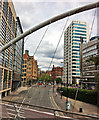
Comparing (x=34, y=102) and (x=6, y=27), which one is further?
(x=34, y=102)

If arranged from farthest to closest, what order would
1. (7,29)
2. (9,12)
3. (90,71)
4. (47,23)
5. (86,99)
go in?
(90,71) < (86,99) < (9,12) < (7,29) < (47,23)

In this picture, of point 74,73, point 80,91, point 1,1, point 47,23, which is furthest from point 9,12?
→ point 74,73

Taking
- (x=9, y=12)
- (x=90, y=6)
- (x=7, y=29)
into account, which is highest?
(x=9, y=12)

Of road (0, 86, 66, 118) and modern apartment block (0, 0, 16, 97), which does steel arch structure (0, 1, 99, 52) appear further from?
modern apartment block (0, 0, 16, 97)

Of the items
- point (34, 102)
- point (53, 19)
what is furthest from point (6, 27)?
point (34, 102)

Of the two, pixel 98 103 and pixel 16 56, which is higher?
pixel 16 56

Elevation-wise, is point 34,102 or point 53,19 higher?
point 53,19

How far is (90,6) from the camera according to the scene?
5934 mm

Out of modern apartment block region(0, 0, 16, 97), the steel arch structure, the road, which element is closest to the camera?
the road

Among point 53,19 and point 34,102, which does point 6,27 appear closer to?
point 53,19

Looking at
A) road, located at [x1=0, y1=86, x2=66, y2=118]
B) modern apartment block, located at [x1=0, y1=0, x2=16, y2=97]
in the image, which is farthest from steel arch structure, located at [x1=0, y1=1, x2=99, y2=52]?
modern apartment block, located at [x1=0, y1=0, x2=16, y2=97]

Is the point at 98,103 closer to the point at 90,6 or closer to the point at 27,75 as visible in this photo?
the point at 90,6

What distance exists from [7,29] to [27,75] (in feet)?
152

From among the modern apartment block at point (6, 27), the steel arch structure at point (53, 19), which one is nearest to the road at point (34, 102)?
the steel arch structure at point (53, 19)
